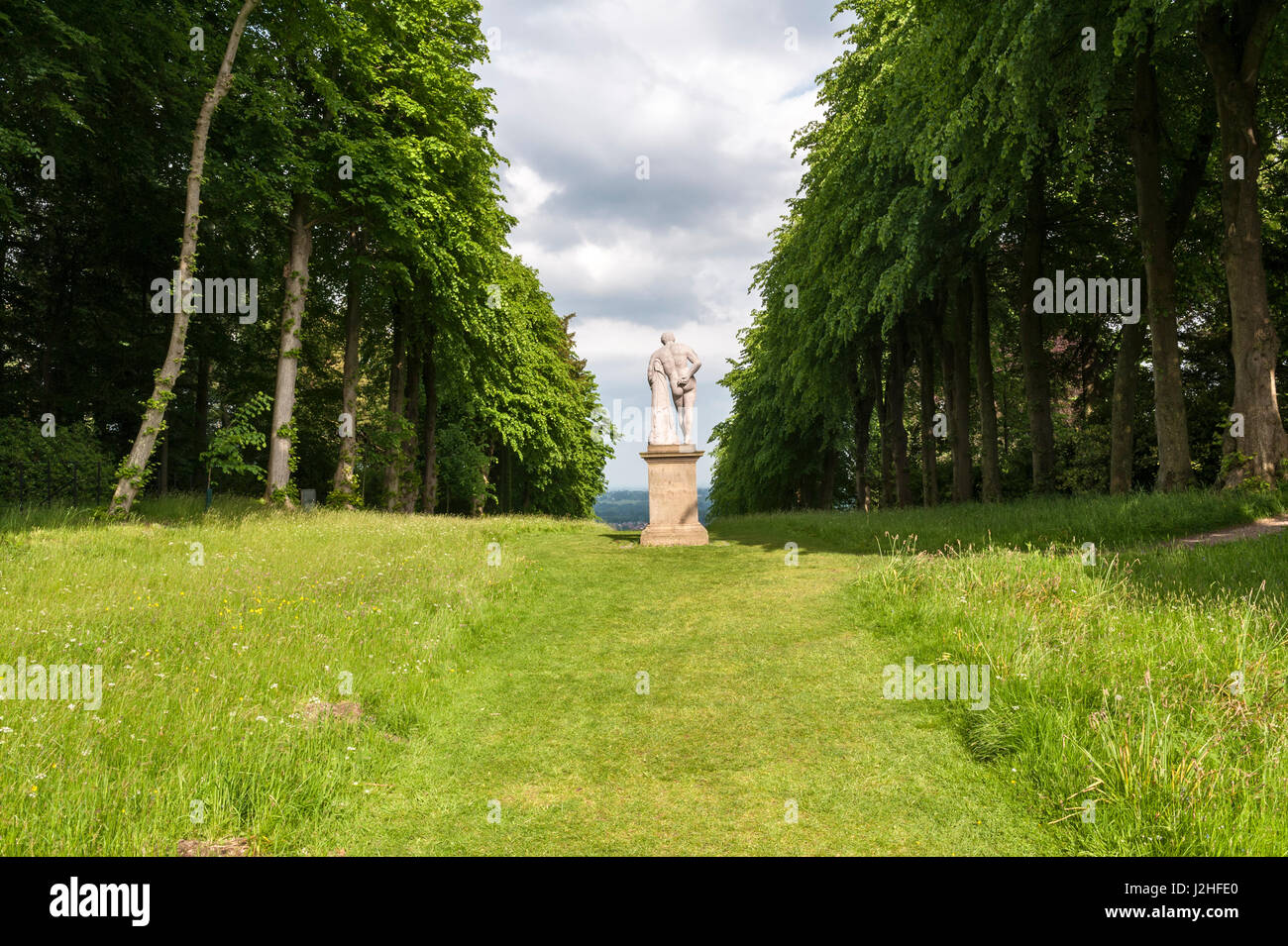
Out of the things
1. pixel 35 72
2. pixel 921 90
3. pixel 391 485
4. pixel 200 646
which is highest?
pixel 921 90

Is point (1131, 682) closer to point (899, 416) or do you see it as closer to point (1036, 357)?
point (1036, 357)

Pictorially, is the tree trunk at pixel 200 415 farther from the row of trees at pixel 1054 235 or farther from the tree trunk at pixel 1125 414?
the tree trunk at pixel 1125 414

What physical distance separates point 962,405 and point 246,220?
67.6 ft

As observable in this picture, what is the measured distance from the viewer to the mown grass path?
402 centimetres

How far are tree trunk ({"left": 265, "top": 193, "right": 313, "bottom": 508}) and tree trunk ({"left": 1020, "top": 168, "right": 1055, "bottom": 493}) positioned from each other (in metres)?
19.6

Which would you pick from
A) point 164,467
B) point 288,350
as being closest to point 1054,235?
point 288,350

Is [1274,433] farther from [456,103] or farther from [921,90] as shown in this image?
[456,103]

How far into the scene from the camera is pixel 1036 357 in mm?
16984

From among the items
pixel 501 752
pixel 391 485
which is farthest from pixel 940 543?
pixel 391 485

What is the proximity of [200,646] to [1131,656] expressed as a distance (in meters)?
8.65

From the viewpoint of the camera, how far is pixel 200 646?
616 centimetres

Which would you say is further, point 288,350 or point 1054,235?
point 1054,235

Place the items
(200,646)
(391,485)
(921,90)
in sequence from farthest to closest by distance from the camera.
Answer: (391,485)
(921,90)
(200,646)

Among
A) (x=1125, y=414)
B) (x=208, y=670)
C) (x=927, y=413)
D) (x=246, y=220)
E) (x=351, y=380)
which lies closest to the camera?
(x=208, y=670)
